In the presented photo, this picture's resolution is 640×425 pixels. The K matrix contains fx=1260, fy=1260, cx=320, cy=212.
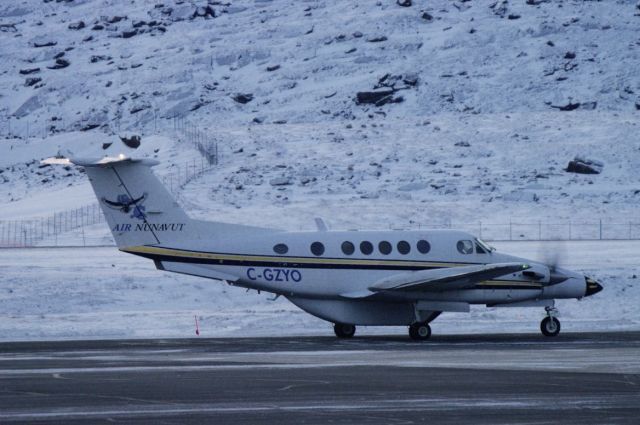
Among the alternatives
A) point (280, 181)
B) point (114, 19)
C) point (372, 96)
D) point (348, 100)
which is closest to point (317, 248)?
point (280, 181)

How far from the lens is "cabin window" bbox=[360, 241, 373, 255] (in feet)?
105

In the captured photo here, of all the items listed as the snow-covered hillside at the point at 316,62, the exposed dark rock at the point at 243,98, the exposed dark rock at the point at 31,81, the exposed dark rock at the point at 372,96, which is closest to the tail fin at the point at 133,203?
the snow-covered hillside at the point at 316,62

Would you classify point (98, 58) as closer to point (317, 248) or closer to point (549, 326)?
point (317, 248)

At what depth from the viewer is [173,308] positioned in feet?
132

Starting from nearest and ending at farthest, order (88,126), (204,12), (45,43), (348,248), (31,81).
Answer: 1. (348,248)
2. (88,126)
3. (31,81)
4. (45,43)
5. (204,12)

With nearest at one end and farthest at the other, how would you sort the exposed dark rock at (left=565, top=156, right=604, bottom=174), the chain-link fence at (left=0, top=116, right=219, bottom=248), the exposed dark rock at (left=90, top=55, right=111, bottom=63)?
the chain-link fence at (left=0, top=116, right=219, bottom=248) < the exposed dark rock at (left=565, top=156, right=604, bottom=174) < the exposed dark rock at (left=90, top=55, right=111, bottom=63)

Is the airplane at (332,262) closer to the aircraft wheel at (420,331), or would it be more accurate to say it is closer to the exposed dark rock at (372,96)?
the aircraft wheel at (420,331)

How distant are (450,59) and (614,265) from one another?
73.9m

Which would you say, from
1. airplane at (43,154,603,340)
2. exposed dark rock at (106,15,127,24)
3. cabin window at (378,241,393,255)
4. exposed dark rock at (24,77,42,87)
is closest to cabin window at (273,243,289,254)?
airplane at (43,154,603,340)

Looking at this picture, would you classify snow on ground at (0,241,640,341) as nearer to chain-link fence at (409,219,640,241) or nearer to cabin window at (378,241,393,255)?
cabin window at (378,241,393,255)

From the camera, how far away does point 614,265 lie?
154 feet

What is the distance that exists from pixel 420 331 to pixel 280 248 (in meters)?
4.06

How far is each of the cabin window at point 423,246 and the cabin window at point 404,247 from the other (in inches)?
10.4

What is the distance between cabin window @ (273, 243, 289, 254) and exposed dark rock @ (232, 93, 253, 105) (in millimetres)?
85476
